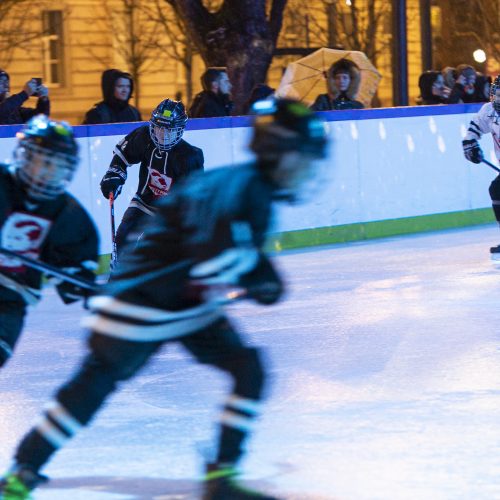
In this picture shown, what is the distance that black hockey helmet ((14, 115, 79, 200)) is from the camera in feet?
11.2

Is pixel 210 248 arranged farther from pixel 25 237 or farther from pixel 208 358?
pixel 25 237

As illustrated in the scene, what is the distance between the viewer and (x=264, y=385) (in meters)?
3.25

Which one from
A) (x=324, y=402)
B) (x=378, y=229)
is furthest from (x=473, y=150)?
(x=324, y=402)

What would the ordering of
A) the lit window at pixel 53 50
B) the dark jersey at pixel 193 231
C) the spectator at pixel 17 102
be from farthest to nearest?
1. the lit window at pixel 53 50
2. the spectator at pixel 17 102
3. the dark jersey at pixel 193 231

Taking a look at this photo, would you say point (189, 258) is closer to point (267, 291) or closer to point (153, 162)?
point (267, 291)

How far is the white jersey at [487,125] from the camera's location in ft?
28.0

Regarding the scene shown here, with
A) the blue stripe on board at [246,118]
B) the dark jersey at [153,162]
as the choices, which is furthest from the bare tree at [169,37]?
the dark jersey at [153,162]

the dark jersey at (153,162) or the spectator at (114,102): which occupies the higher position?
the spectator at (114,102)

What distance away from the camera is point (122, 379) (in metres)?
3.17

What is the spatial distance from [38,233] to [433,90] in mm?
8053

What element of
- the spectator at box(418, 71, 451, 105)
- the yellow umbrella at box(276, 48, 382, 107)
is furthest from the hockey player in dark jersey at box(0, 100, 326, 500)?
the spectator at box(418, 71, 451, 105)

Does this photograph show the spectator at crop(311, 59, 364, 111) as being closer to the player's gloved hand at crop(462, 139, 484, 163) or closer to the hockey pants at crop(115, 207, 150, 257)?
the player's gloved hand at crop(462, 139, 484, 163)

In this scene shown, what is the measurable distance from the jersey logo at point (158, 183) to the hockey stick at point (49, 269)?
10.6ft

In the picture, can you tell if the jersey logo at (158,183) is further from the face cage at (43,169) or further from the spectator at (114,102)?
the face cage at (43,169)
